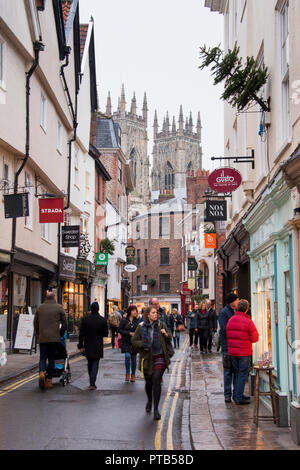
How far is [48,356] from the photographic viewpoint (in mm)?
12367

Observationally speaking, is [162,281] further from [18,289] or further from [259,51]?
[259,51]

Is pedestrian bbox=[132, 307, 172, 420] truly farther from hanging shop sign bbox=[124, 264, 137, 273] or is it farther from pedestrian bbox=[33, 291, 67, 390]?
hanging shop sign bbox=[124, 264, 137, 273]

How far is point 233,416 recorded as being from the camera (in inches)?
372

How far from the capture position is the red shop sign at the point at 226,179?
1397cm

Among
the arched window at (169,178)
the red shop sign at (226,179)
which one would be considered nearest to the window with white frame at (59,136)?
the red shop sign at (226,179)

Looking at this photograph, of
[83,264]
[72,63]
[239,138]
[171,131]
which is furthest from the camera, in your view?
[171,131]

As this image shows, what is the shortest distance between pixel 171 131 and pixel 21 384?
156m

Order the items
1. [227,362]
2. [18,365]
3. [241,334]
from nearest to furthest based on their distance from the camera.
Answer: [241,334] → [227,362] → [18,365]

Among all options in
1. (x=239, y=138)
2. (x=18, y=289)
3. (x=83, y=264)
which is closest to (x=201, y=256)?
(x=83, y=264)

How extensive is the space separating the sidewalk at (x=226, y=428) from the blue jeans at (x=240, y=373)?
0.63 ft

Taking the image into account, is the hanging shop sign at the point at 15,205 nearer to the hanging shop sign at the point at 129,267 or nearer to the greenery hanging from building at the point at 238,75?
the greenery hanging from building at the point at 238,75

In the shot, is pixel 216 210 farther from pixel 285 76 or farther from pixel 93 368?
pixel 285 76

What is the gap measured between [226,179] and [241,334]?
4660 mm

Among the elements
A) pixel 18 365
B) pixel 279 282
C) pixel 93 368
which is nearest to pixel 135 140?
pixel 18 365
